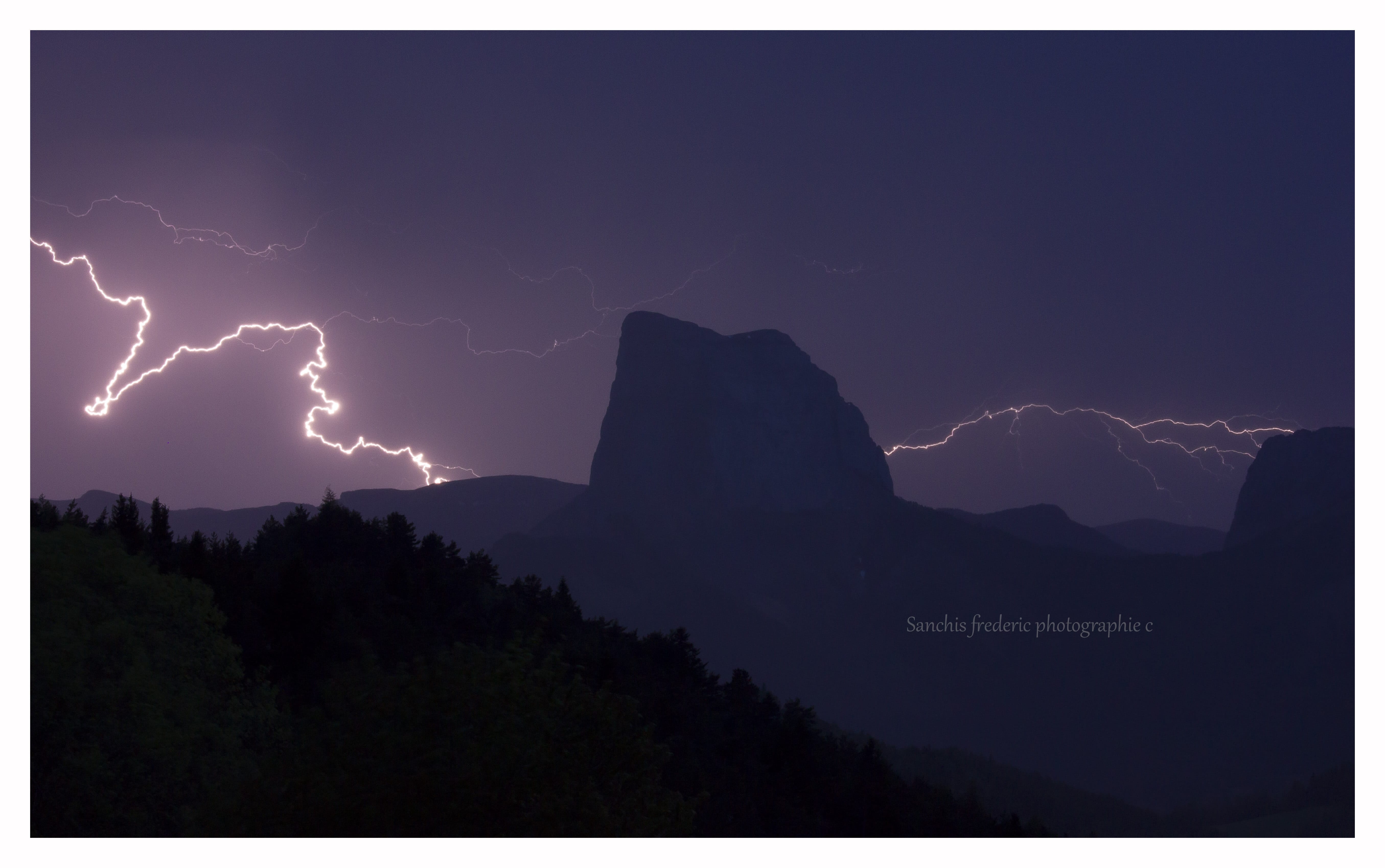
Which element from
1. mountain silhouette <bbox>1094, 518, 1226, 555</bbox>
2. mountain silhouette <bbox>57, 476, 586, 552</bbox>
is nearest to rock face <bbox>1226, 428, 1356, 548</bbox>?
mountain silhouette <bbox>1094, 518, 1226, 555</bbox>

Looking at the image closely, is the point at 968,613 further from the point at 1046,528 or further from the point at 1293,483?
the point at 1293,483

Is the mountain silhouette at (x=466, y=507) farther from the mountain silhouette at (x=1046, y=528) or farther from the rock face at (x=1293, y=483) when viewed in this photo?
the rock face at (x=1293, y=483)

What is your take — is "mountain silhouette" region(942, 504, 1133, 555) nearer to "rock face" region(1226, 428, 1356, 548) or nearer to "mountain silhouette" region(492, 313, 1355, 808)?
"mountain silhouette" region(492, 313, 1355, 808)
